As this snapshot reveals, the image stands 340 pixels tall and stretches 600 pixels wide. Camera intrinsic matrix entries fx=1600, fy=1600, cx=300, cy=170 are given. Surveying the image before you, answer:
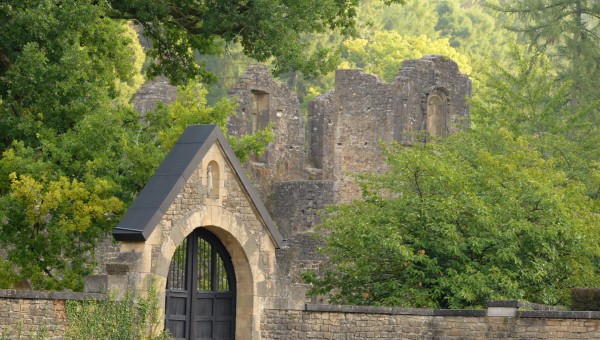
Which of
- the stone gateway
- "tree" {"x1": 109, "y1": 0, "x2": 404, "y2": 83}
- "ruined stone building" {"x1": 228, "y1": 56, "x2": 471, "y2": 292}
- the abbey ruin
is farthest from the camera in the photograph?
"ruined stone building" {"x1": 228, "y1": 56, "x2": 471, "y2": 292}

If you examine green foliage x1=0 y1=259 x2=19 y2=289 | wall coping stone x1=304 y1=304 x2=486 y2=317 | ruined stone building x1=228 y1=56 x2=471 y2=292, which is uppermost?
ruined stone building x1=228 y1=56 x2=471 y2=292

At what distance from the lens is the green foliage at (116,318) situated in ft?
73.4

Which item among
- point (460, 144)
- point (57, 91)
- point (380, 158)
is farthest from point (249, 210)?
point (380, 158)

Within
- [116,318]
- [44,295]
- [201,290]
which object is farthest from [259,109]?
[44,295]

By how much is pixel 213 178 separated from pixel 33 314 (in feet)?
13.4

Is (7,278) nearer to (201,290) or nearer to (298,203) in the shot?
(201,290)

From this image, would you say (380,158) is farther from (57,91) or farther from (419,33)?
(419,33)

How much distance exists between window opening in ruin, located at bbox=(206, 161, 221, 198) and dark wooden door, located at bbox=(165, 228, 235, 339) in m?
0.75

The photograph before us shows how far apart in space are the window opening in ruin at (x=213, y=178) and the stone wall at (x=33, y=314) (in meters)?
2.96

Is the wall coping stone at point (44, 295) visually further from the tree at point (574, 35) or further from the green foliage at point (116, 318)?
the tree at point (574, 35)

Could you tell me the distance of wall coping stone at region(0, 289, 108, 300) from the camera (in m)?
21.5

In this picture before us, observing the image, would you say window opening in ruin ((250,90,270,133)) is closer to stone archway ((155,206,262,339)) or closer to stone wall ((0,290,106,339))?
stone archway ((155,206,262,339))

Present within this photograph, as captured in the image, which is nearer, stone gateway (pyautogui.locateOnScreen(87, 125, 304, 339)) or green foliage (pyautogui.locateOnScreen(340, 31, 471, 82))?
stone gateway (pyautogui.locateOnScreen(87, 125, 304, 339))

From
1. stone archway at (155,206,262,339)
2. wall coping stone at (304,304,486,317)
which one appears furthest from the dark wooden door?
wall coping stone at (304,304,486,317)
